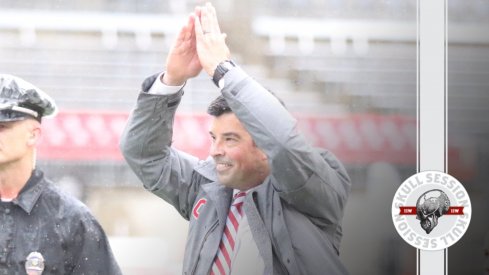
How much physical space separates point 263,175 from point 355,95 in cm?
39

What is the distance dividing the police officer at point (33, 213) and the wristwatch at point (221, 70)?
0.52 meters

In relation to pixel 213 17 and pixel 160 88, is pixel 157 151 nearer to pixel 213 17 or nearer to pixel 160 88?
pixel 160 88

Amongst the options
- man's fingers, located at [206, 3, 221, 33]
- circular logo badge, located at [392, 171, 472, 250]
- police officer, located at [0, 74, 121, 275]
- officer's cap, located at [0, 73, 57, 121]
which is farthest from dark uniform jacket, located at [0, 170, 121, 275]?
circular logo badge, located at [392, 171, 472, 250]

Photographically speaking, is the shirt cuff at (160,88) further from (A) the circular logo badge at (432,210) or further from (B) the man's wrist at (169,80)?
(A) the circular logo badge at (432,210)

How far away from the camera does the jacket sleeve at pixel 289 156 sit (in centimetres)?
281

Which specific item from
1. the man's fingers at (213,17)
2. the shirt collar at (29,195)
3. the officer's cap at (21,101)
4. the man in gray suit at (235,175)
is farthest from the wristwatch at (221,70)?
the shirt collar at (29,195)

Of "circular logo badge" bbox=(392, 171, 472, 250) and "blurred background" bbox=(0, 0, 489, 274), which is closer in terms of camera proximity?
"blurred background" bbox=(0, 0, 489, 274)

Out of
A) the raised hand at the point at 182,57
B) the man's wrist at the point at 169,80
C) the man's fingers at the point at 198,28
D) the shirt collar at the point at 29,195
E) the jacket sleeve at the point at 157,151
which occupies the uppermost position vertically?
the man's fingers at the point at 198,28

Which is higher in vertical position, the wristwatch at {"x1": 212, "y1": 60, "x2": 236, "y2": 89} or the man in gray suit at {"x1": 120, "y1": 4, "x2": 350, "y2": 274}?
the wristwatch at {"x1": 212, "y1": 60, "x2": 236, "y2": 89}

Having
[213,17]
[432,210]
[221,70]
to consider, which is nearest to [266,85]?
[221,70]

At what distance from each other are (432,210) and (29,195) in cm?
132

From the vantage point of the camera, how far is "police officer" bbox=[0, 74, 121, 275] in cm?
286

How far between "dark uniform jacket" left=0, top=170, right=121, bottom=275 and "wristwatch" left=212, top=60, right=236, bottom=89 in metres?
0.58

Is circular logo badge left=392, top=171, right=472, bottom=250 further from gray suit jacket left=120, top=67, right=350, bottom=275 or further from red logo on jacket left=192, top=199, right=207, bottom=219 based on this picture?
red logo on jacket left=192, top=199, right=207, bottom=219
